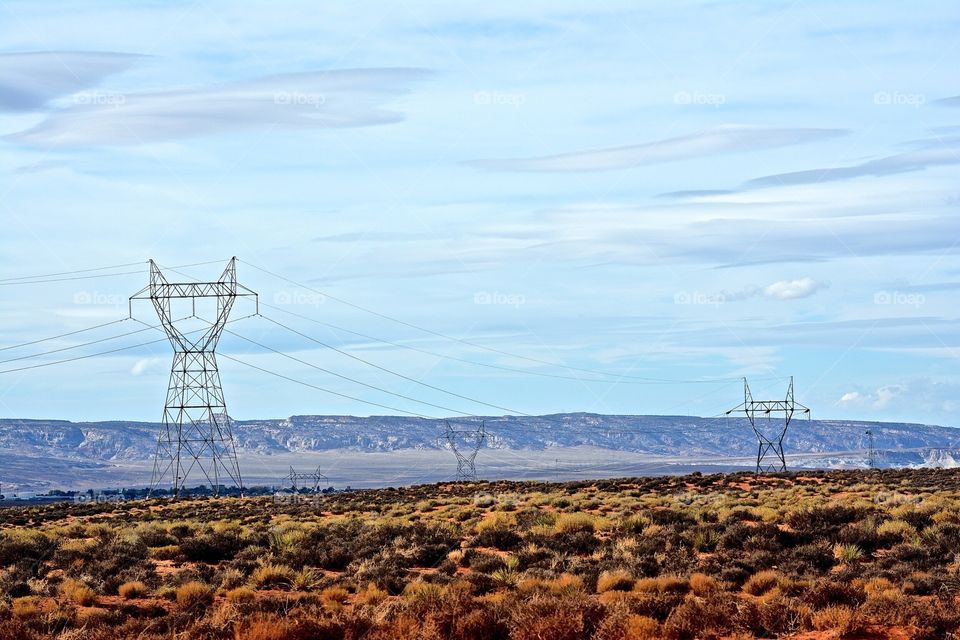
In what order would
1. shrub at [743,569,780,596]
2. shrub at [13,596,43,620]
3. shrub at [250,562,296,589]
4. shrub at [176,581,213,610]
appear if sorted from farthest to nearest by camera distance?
shrub at [250,562,296,589], shrub at [743,569,780,596], shrub at [176,581,213,610], shrub at [13,596,43,620]

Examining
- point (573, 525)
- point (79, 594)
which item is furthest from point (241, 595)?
point (573, 525)

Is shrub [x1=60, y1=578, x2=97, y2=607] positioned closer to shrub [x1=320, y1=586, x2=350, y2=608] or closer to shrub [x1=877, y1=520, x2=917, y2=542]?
shrub [x1=320, y1=586, x2=350, y2=608]

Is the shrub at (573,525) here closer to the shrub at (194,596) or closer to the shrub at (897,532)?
the shrub at (897,532)

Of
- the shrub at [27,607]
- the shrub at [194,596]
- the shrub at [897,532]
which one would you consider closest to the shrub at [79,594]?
the shrub at [27,607]

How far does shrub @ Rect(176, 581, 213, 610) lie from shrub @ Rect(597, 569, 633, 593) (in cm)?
842

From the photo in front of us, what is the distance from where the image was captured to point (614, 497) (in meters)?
51.4

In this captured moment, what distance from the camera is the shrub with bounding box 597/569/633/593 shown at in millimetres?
24656

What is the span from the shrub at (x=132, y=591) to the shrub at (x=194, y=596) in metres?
1.14

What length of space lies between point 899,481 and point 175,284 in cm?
4487

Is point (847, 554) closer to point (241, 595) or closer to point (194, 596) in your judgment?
point (241, 595)

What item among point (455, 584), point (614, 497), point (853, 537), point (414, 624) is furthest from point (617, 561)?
point (614, 497)

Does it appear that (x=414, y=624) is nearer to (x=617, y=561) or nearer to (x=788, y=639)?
(x=788, y=639)

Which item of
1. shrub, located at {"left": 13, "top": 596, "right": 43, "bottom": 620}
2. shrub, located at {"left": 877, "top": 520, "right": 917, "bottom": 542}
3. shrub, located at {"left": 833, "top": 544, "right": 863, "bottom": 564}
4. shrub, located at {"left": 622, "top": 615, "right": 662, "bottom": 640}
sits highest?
shrub, located at {"left": 877, "top": 520, "right": 917, "bottom": 542}

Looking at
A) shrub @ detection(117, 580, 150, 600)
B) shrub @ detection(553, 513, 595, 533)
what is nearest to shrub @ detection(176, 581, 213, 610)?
shrub @ detection(117, 580, 150, 600)
